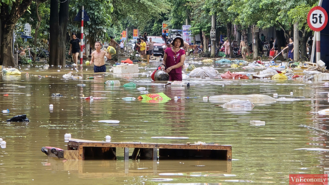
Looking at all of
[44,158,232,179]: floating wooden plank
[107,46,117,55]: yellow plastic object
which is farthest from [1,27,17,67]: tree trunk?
[44,158,232,179]: floating wooden plank

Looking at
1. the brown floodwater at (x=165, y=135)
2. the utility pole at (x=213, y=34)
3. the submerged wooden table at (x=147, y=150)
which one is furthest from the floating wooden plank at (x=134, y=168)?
the utility pole at (x=213, y=34)

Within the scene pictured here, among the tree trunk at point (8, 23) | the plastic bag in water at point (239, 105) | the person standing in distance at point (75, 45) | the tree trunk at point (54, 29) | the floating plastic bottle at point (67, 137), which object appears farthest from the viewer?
the person standing in distance at point (75, 45)

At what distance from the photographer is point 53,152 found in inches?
219

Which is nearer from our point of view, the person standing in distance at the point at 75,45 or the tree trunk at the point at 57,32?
the tree trunk at the point at 57,32

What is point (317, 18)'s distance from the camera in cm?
1864

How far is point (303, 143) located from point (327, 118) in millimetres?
2511

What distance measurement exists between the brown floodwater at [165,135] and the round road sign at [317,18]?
629 cm

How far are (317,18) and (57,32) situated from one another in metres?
13.0

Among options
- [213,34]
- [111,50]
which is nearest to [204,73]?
[111,50]

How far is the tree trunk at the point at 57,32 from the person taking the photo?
27.3m

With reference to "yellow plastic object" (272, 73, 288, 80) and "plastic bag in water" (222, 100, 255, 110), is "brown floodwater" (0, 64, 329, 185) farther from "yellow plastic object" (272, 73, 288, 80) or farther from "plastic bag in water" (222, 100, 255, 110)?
"yellow plastic object" (272, 73, 288, 80)

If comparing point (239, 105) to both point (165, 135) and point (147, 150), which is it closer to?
point (165, 135)

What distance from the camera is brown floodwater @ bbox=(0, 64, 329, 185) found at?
4.87 metres

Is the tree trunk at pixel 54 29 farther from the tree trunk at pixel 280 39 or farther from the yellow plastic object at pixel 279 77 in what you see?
the tree trunk at pixel 280 39
